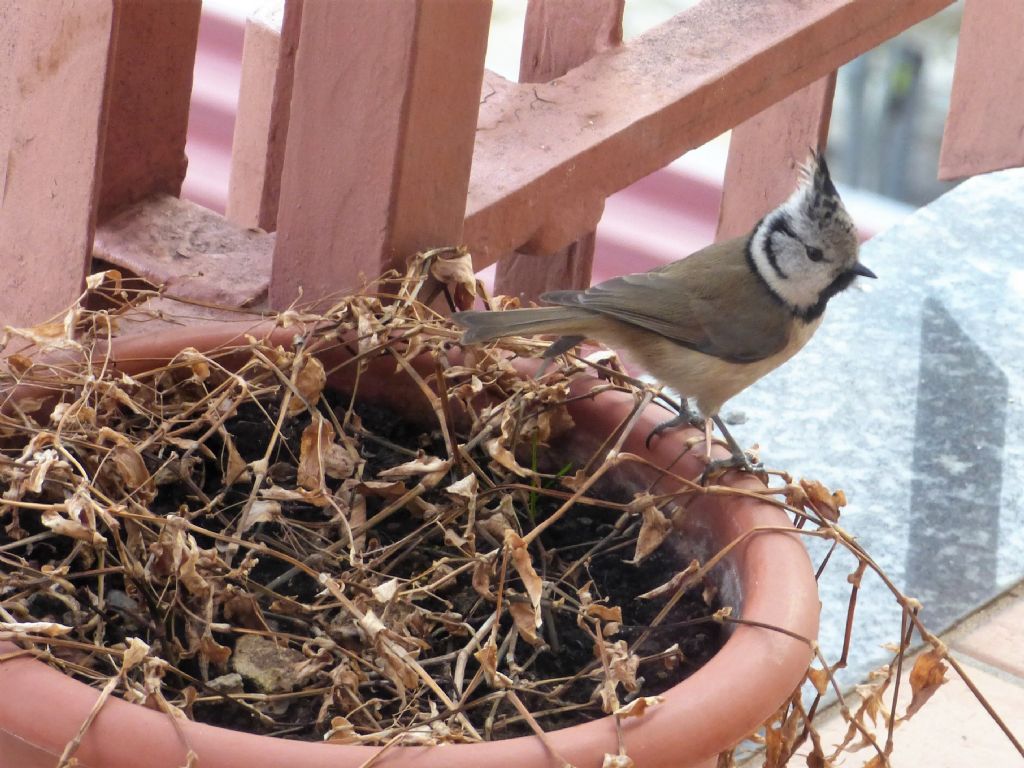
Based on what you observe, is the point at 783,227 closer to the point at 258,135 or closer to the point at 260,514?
the point at 258,135

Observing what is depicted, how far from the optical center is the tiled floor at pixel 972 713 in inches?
79.3

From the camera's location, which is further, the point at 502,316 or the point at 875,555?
the point at 875,555

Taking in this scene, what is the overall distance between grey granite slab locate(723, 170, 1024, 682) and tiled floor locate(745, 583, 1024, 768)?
0.05 metres

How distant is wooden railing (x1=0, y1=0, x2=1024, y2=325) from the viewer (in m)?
1.77

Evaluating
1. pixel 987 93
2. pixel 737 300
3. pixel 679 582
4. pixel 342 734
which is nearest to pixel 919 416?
pixel 737 300

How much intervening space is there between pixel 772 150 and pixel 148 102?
126 cm

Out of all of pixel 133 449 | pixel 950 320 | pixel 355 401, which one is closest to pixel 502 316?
pixel 355 401

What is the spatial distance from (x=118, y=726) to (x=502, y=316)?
86 cm

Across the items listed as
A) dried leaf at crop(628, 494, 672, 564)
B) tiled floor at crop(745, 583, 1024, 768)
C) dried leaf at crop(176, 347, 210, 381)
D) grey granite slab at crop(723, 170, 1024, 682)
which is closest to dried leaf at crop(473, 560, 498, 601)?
dried leaf at crop(628, 494, 672, 564)

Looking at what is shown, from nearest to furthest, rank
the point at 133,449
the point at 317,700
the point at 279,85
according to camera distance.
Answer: the point at 317,700 → the point at 133,449 → the point at 279,85

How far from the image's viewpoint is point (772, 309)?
7.99ft

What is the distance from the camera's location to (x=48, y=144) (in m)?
1.92

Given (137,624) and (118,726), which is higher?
(118,726)

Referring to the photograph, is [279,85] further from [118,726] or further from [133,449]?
[118,726]
